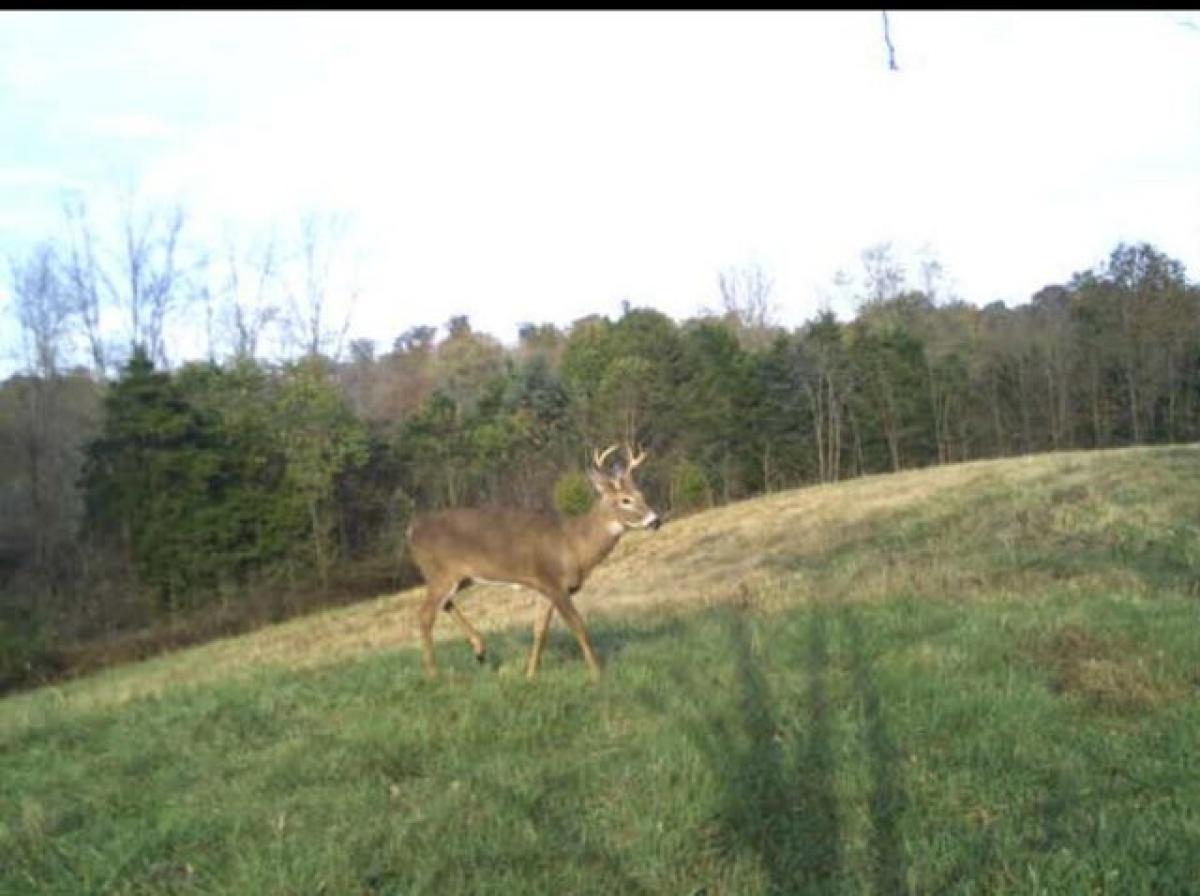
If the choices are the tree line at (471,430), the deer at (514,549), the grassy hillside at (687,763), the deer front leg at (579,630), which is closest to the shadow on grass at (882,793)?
the grassy hillside at (687,763)

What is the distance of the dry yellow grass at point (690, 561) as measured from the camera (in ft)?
Result: 74.1

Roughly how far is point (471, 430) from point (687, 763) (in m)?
43.5

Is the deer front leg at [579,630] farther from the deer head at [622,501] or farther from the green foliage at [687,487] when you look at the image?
the green foliage at [687,487]

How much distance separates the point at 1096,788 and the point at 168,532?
39592 mm

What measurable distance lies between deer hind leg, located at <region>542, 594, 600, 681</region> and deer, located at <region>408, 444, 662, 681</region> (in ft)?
0.06

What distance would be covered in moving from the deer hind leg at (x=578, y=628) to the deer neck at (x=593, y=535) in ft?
1.92

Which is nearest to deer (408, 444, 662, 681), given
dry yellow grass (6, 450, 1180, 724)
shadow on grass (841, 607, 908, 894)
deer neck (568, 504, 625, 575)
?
deer neck (568, 504, 625, 575)

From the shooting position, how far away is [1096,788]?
6230 mm

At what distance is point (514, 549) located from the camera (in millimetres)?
10859

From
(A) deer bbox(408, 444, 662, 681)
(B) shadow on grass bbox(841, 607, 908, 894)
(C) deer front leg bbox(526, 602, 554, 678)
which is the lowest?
(B) shadow on grass bbox(841, 607, 908, 894)

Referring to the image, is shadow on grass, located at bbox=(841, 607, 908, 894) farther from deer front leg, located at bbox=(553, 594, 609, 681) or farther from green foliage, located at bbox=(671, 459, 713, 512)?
green foliage, located at bbox=(671, 459, 713, 512)

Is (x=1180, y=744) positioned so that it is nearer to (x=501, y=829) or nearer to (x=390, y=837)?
(x=501, y=829)

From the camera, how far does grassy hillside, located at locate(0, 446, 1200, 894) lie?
5516 mm

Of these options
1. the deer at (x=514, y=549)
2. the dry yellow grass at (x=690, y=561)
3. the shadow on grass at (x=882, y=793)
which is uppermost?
the deer at (x=514, y=549)
